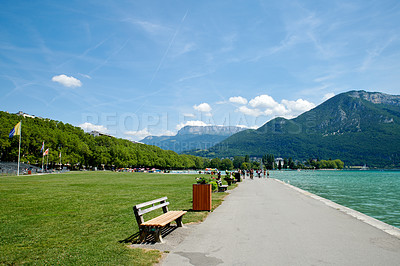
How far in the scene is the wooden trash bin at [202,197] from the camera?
12445 mm

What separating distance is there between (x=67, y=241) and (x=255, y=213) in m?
7.20

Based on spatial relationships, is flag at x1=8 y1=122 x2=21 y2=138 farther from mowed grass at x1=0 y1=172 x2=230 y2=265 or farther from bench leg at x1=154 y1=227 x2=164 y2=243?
bench leg at x1=154 y1=227 x2=164 y2=243

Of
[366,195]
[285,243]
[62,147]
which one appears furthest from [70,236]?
[62,147]

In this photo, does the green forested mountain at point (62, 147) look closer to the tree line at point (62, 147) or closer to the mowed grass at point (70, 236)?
the tree line at point (62, 147)

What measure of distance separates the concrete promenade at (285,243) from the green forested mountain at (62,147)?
242 ft

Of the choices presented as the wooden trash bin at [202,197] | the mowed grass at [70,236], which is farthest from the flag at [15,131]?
the wooden trash bin at [202,197]

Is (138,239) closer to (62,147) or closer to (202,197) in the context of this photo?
(202,197)

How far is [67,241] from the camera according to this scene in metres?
7.30

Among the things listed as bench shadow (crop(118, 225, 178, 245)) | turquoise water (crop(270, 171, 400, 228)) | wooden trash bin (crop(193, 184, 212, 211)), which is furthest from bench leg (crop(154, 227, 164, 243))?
turquoise water (crop(270, 171, 400, 228))

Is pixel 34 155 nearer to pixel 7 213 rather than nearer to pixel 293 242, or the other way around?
pixel 7 213

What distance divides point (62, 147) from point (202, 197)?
276 feet

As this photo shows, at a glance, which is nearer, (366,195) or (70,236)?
(70,236)

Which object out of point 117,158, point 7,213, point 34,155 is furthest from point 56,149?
point 7,213

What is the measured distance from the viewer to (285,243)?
7133 mm
